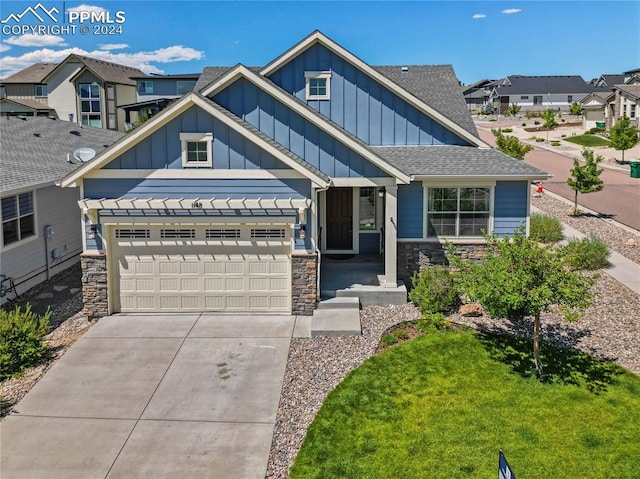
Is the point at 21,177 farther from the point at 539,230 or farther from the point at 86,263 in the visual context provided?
the point at 539,230

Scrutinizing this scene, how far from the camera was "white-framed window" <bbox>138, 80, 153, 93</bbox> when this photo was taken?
60875 millimetres

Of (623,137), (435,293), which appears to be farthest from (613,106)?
(435,293)

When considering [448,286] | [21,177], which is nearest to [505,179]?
[448,286]

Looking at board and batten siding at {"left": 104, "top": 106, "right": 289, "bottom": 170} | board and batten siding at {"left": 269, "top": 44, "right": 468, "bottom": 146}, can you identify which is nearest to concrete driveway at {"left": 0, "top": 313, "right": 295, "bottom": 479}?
board and batten siding at {"left": 104, "top": 106, "right": 289, "bottom": 170}

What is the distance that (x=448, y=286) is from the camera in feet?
46.5

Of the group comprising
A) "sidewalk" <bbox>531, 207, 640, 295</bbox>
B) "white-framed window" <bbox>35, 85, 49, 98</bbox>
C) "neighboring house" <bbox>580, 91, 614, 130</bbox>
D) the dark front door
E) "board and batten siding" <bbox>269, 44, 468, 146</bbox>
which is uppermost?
"white-framed window" <bbox>35, 85, 49, 98</bbox>

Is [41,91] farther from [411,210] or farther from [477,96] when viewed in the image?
[477,96]

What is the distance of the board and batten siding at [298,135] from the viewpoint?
46.9 feet

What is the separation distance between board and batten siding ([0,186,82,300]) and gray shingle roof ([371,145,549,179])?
10.3m

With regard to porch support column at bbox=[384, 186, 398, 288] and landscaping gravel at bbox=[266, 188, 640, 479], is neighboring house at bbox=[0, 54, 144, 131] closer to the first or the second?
porch support column at bbox=[384, 186, 398, 288]

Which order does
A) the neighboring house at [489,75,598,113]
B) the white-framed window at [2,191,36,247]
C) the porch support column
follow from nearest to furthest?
the porch support column, the white-framed window at [2,191,36,247], the neighboring house at [489,75,598,113]

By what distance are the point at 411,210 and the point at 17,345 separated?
33.4 ft

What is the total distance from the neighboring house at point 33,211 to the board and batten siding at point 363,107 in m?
7.95

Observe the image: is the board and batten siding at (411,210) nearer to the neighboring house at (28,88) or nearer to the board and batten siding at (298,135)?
the board and batten siding at (298,135)
